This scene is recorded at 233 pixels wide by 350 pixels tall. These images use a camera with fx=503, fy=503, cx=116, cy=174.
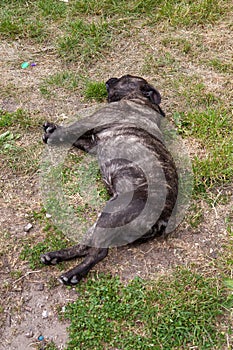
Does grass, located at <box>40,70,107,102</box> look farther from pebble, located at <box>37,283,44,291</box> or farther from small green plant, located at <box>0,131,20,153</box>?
pebble, located at <box>37,283,44,291</box>

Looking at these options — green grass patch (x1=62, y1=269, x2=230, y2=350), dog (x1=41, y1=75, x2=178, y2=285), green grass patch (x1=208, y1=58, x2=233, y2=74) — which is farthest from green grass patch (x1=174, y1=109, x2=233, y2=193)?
green grass patch (x1=62, y1=269, x2=230, y2=350)

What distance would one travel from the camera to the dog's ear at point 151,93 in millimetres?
5625

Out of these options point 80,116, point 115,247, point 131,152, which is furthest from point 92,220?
point 80,116

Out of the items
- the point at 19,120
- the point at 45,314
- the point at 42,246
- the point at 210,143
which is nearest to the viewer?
the point at 45,314

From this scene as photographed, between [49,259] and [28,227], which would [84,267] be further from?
[28,227]

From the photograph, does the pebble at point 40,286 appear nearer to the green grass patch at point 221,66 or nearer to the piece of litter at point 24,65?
the piece of litter at point 24,65

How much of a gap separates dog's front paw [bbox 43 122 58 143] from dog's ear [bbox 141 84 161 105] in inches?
42.1

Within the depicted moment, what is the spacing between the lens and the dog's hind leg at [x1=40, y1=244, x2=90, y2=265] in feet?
14.2

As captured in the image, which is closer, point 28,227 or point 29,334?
point 29,334

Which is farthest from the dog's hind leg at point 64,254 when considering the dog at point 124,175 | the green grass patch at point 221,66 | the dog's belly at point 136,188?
the green grass patch at point 221,66

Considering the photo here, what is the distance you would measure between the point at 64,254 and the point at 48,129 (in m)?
1.71

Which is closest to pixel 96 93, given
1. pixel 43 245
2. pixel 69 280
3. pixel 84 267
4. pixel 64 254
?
pixel 43 245

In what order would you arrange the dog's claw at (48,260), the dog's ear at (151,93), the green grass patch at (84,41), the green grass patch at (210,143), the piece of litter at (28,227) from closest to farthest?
1. the dog's claw at (48,260)
2. the piece of litter at (28,227)
3. the green grass patch at (210,143)
4. the dog's ear at (151,93)
5. the green grass patch at (84,41)

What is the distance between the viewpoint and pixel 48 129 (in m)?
5.54
